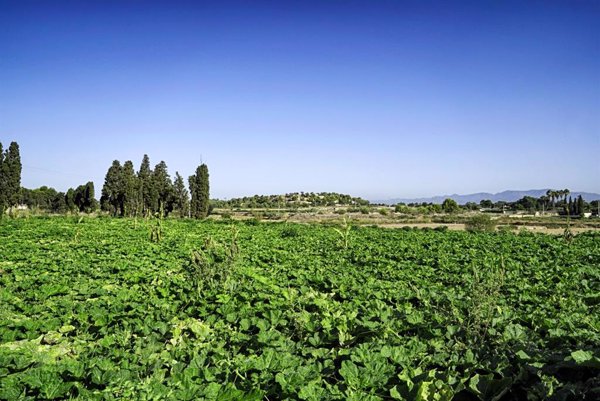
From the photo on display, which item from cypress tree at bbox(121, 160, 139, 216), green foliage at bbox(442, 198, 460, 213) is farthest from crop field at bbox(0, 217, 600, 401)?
green foliage at bbox(442, 198, 460, 213)

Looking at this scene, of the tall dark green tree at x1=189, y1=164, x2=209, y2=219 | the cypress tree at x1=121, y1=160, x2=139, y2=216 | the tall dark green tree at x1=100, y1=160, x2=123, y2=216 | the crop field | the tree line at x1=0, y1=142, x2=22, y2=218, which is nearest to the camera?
the crop field

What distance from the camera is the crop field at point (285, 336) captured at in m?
2.76

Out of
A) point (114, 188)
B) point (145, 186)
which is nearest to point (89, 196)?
point (114, 188)

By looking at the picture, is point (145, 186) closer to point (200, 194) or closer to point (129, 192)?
point (129, 192)

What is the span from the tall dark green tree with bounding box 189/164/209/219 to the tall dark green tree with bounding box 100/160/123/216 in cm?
1054

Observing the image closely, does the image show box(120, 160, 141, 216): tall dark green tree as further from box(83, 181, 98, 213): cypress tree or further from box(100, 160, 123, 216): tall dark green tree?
box(83, 181, 98, 213): cypress tree

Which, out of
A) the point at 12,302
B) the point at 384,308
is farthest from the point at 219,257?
the point at 384,308

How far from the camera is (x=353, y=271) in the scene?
28.6 feet

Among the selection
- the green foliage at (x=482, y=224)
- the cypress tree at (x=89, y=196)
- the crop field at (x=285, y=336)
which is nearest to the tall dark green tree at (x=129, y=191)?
the cypress tree at (x=89, y=196)

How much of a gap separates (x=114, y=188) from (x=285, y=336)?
53.8 meters

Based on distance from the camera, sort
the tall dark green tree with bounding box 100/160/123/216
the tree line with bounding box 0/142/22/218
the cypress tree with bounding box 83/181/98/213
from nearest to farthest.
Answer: the tree line with bounding box 0/142/22/218 < the tall dark green tree with bounding box 100/160/123/216 < the cypress tree with bounding box 83/181/98/213

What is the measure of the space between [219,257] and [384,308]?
3904mm

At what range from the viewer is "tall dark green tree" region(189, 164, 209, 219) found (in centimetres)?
4775

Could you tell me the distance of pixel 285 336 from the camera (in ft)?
13.8
